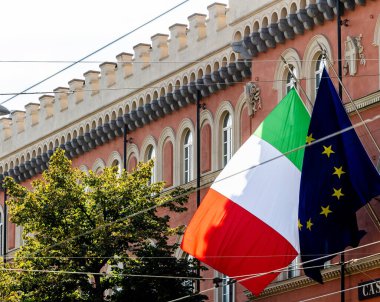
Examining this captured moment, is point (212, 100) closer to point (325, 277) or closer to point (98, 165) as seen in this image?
point (98, 165)

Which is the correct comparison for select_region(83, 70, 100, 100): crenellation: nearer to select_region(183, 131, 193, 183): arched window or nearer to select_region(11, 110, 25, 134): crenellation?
select_region(183, 131, 193, 183): arched window

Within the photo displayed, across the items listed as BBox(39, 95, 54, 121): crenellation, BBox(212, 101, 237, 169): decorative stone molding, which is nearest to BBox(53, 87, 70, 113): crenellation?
BBox(39, 95, 54, 121): crenellation

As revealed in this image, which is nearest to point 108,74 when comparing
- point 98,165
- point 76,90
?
point 76,90

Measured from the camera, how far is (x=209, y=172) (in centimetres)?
5844

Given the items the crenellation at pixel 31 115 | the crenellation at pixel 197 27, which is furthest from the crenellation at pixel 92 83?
the crenellation at pixel 197 27

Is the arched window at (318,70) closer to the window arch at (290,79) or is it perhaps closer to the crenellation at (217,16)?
the window arch at (290,79)

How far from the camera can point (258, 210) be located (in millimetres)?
48156

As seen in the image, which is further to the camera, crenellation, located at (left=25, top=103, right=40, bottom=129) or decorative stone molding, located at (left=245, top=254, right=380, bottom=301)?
crenellation, located at (left=25, top=103, right=40, bottom=129)

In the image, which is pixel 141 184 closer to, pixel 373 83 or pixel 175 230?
pixel 175 230

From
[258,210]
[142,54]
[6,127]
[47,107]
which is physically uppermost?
[6,127]

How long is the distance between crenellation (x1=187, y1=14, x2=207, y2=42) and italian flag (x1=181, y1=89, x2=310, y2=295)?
10.1 metres

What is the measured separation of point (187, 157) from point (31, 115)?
1119cm

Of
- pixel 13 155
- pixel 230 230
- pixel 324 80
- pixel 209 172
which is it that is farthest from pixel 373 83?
pixel 13 155

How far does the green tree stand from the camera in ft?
168
